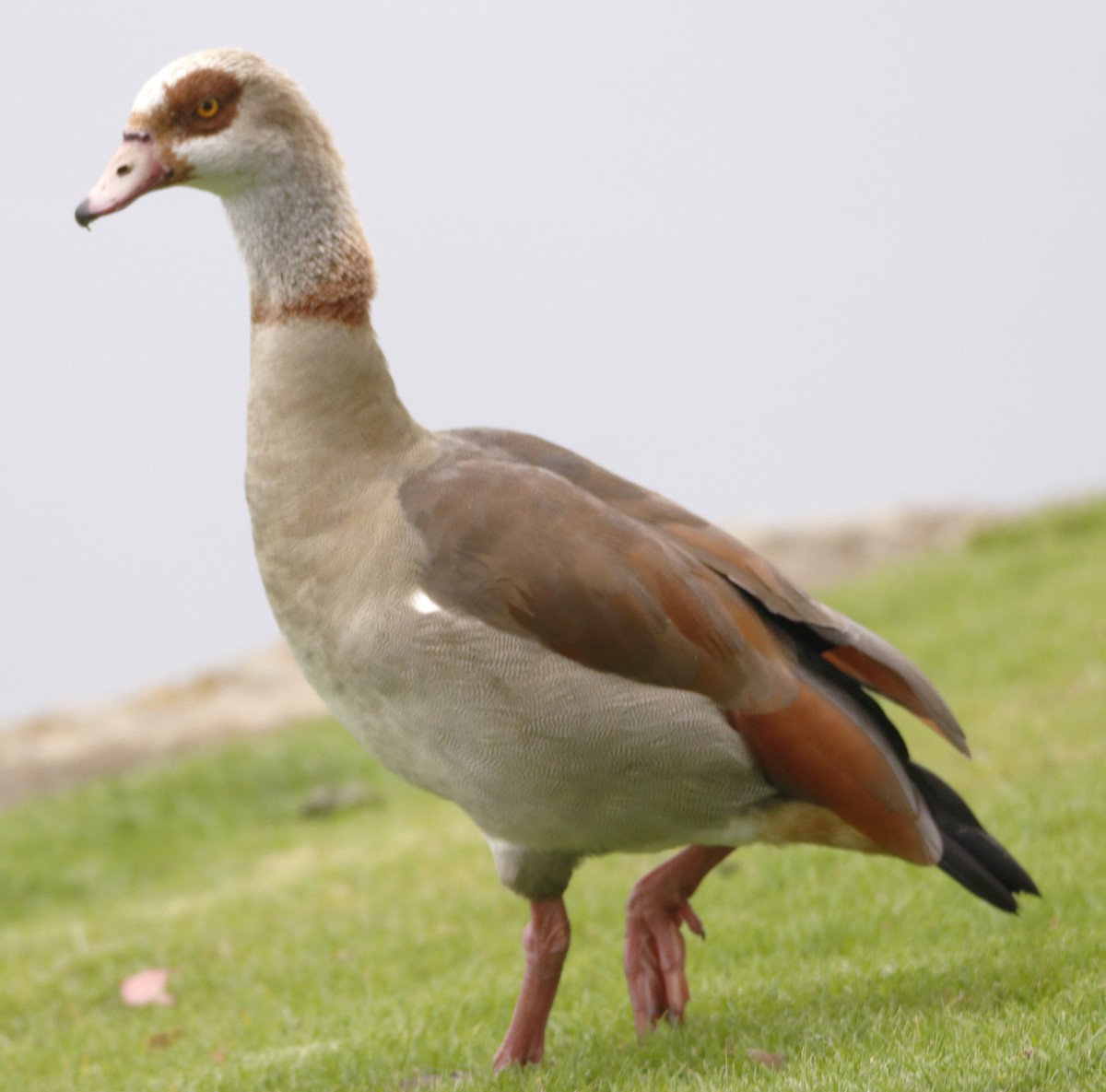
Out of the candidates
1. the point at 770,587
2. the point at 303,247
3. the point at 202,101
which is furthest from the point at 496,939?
the point at 202,101

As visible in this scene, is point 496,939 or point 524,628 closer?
point 524,628

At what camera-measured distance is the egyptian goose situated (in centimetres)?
359

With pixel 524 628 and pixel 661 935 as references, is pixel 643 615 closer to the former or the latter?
pixel 524 628

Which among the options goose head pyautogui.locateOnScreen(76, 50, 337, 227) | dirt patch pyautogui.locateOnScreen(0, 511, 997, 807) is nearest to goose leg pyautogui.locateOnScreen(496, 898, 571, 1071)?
goose head pyautogui.locateOnScreen(76, 50, 337, 227)

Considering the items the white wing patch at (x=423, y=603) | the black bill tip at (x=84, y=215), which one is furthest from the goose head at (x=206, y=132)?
the white wing patch at (x=423, y=603)

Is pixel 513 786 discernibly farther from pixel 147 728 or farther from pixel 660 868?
pixel 147 728

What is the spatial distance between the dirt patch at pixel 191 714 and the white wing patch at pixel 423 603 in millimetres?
7825

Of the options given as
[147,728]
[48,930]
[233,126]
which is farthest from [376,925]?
[147,728]

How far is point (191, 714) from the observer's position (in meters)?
13.1

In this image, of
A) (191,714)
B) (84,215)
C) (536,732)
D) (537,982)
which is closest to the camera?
(536,732)

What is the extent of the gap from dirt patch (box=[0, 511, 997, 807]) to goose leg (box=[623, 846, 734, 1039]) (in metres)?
7.20

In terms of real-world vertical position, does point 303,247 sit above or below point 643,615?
above

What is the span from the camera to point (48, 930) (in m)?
7.42

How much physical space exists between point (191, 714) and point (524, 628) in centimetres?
1005
